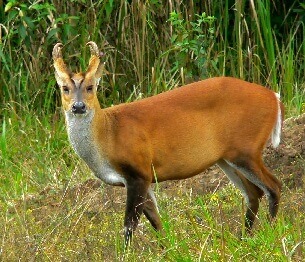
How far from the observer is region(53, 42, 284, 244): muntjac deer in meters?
7.01

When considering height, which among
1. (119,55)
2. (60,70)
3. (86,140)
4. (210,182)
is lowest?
(210,182)

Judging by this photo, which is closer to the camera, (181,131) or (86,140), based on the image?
(86,140)

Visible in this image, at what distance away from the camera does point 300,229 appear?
5.99 m

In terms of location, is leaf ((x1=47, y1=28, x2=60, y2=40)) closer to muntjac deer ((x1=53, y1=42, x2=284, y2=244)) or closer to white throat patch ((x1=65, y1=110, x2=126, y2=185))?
muntjac deer ((x1=53, y1=42, x2=284, y2=244))

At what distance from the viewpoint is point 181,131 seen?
24.0ft

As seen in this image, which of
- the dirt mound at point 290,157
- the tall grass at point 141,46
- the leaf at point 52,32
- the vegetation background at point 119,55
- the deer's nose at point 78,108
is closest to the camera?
the deer's nose at point 78,108

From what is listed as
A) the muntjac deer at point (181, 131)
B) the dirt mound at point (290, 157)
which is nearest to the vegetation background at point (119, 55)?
the dirt mound at point (290, 157)

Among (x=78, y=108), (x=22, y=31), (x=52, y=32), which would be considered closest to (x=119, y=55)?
(x=52, y=32)

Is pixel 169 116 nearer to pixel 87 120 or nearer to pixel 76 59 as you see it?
pixel 87 120

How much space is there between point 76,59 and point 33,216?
2.73 m

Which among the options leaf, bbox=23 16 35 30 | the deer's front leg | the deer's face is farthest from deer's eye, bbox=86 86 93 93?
leaf, bbox=23 16 35 30

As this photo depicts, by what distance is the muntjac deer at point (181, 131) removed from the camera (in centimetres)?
701

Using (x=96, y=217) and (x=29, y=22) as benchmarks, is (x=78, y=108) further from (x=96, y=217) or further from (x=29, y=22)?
(x=29, y=22)

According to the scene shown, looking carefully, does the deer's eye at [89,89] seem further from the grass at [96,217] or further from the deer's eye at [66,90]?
the grass at [96,217]
